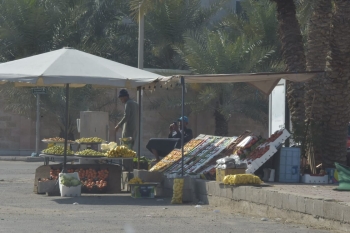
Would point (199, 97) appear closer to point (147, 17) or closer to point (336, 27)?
point (147, 17)

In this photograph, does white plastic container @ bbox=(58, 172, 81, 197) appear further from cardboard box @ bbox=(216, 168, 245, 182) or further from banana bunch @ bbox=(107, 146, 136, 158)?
cardboard box @ bbox=(216, 168, 245, 182)

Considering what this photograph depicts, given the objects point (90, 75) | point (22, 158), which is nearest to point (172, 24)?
point (22, 158)

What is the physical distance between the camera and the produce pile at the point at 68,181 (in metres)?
13.8

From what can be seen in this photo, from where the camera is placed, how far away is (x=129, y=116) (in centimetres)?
1647

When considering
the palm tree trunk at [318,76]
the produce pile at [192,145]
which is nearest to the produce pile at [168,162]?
the produce pile at [192,145]

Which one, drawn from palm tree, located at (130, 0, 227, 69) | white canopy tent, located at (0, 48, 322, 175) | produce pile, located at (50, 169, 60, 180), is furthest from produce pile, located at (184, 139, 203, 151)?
palm tree, located at (130, 0, 227, 69)

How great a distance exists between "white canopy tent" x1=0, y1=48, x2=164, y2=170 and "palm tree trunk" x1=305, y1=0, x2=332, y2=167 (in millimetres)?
3004

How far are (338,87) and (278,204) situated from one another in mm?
4047

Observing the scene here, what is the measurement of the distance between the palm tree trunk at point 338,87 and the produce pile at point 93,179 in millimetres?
4153

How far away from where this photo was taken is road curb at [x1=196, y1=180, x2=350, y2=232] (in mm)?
9594

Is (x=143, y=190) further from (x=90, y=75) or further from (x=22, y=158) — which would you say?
(x=22, y=158)

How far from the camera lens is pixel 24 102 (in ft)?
95.7

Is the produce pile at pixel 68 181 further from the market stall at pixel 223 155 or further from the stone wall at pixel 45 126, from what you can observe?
the stone wall at pixel 45 126

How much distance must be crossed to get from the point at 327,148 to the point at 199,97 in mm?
14136
